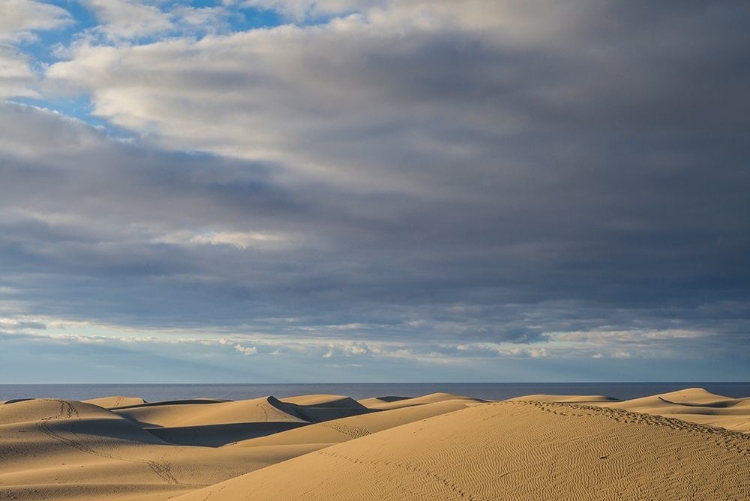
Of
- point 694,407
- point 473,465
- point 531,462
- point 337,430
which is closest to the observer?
point 531,462

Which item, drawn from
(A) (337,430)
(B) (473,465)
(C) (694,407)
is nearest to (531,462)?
(B) (473,465)

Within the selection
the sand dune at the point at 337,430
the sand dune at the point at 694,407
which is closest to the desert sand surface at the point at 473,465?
the sand dune at the point at 337,430

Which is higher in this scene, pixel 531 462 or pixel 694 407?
pixel 531 462

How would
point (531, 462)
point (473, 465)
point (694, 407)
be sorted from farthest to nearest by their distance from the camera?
point (694, 407) < point (473, 465) < point (531, 462)

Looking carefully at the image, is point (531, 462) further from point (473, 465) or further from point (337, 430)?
point (337, 430)

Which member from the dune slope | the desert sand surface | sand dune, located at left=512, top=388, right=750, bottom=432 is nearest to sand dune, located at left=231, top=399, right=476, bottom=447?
the desert sand surface

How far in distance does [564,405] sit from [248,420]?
31031 millimetres

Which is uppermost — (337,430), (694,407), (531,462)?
(531,462)

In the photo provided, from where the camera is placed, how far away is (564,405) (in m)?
15.2

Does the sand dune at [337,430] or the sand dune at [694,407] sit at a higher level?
the sand dune at [694,407]

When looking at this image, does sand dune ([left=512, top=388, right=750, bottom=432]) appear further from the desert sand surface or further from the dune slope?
the dune slope

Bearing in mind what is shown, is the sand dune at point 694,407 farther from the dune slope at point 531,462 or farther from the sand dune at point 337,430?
the dune slope at point 531,462

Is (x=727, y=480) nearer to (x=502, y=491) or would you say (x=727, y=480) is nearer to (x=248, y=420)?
(x=502, y=491)

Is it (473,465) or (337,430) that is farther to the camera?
(337,430)
